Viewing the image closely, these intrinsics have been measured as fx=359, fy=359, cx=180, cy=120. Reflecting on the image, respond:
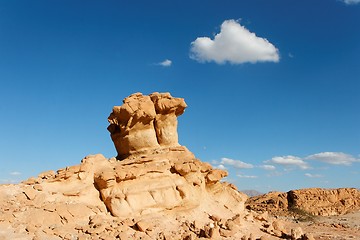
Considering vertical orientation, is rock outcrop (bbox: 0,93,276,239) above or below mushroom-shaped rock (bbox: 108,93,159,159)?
below

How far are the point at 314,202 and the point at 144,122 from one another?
1322 inches

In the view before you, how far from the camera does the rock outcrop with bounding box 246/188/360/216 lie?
42.9 metres

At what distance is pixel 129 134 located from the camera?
1762 cm

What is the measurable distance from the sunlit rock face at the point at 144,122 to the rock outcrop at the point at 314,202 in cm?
2655

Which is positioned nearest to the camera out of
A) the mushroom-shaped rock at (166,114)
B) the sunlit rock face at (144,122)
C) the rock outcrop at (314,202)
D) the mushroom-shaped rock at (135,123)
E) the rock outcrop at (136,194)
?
the rock outcrop at (136,194)

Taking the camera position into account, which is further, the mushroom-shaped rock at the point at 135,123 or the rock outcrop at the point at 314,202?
the rock outcrop at the point at 314,202

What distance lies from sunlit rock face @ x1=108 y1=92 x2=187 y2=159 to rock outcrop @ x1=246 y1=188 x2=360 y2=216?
2655 centimetres

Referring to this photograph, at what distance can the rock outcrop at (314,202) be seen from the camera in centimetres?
4291

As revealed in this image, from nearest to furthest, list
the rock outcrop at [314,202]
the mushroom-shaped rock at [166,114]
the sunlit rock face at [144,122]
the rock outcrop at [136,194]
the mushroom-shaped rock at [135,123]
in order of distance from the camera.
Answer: the rock outcrop at [136,194], the mushroom-shaped rock at [135,123], the sunlit rock face at [144,122], the mushroom-shaped rock at [166,114], the rock outcrop at [314,202]

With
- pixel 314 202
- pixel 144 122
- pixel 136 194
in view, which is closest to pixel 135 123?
pixel 144 122

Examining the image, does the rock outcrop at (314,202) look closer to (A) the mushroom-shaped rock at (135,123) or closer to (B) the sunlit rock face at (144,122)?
(B) the sunlit rock face at (144,122)

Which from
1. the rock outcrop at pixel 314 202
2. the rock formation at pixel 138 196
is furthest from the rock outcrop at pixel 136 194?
the rock outcrop at pixel 314 202

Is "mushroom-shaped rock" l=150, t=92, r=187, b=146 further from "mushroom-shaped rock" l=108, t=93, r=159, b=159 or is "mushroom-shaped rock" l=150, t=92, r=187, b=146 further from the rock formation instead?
"mushroom-shaped rock" l=108, t=93, r=159, b=159

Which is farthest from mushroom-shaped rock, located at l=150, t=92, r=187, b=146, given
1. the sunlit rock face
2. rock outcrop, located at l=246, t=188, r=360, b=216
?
rock outcrop, located at l=246, t=188, r=360, b=216
